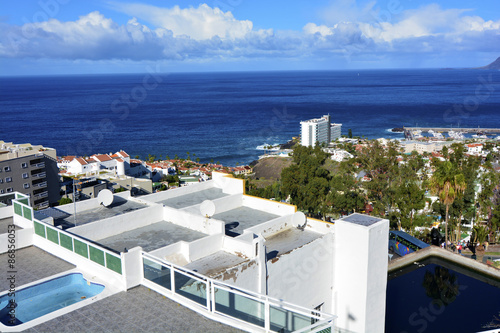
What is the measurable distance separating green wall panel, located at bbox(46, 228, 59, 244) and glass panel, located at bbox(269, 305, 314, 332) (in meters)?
6.24

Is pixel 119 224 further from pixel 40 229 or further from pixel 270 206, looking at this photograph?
pixel 270 206

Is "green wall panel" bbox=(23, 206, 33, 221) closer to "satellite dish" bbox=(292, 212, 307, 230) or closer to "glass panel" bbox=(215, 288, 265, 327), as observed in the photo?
"glass panel" bbox=(215, 288, 265, 327)

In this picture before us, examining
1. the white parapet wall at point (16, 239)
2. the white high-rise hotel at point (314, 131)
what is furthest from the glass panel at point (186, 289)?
the white high-rise hotel at point (314, 131)

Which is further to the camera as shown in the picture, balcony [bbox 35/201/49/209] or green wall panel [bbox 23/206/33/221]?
balcony [bbox 35/201/49/209]

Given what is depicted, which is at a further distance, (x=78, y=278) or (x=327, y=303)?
(x=327, y=303)

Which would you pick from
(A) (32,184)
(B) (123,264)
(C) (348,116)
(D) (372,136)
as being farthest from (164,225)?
(C) (348,116)

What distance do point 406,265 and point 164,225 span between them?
504 inches

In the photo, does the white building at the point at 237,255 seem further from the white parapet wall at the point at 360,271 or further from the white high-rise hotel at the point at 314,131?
the white high-rise hotel at the point at 314,131

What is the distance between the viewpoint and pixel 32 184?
39.1 m

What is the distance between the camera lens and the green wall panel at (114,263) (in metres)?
9.07

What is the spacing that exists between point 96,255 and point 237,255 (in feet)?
13.9

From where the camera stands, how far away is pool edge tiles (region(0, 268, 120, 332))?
24.6ft

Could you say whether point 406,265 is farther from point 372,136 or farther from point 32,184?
point 372,136

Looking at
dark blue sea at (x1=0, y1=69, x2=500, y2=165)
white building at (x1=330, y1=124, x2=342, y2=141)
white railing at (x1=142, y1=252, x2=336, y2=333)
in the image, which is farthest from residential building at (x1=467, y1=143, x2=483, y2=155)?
white railing at (x1=142, y1=252, x2=336, y2=333)
